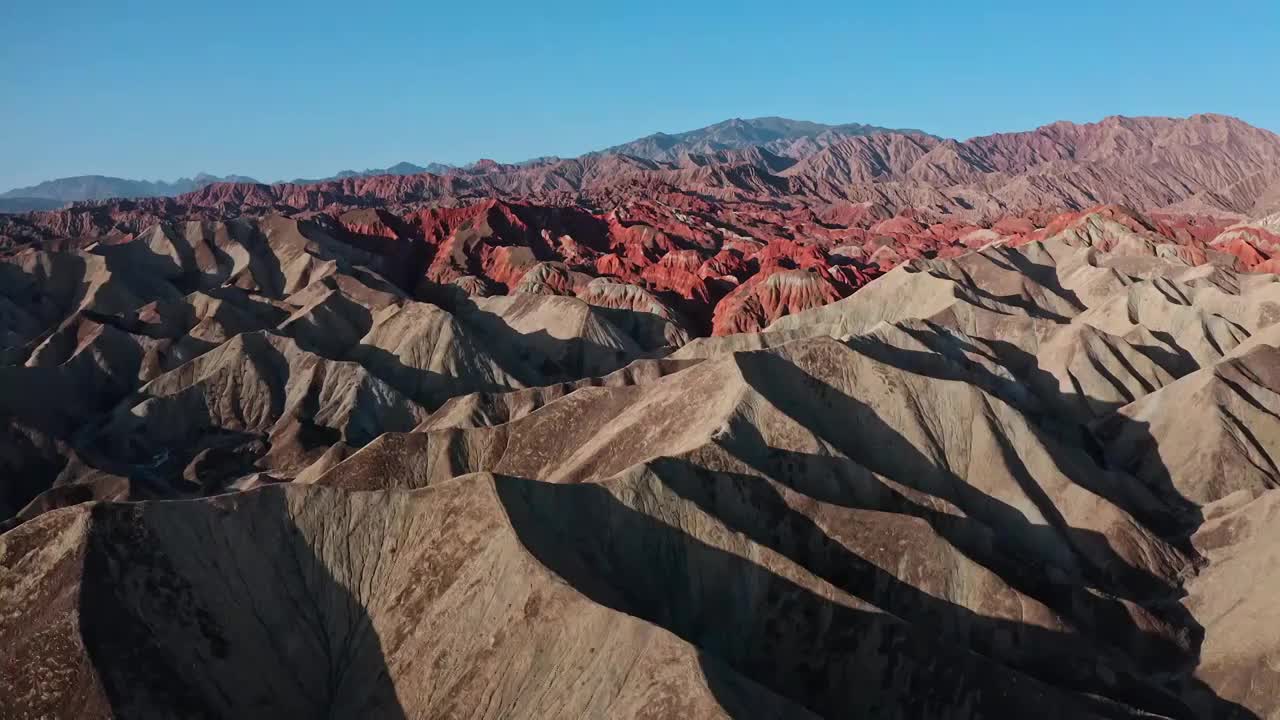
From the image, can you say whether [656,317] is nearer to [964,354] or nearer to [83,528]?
[964,354]

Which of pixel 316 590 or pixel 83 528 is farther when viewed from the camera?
pixel 316 590

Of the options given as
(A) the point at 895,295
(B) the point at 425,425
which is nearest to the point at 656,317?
(A) the point at 895,295

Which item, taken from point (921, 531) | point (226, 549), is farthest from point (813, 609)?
point (226, 549)

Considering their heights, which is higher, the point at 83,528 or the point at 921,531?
the point at 83,528

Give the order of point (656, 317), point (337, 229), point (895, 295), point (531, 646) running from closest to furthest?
point (531, 646)
point (895, 295)
point (656, 317)
point (337, 229)

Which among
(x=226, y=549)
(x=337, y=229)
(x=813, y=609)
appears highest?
(x=337, y=229)

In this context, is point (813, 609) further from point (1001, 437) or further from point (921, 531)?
point (1001, 437)

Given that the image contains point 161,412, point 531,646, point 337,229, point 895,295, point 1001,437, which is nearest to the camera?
point 531,646
